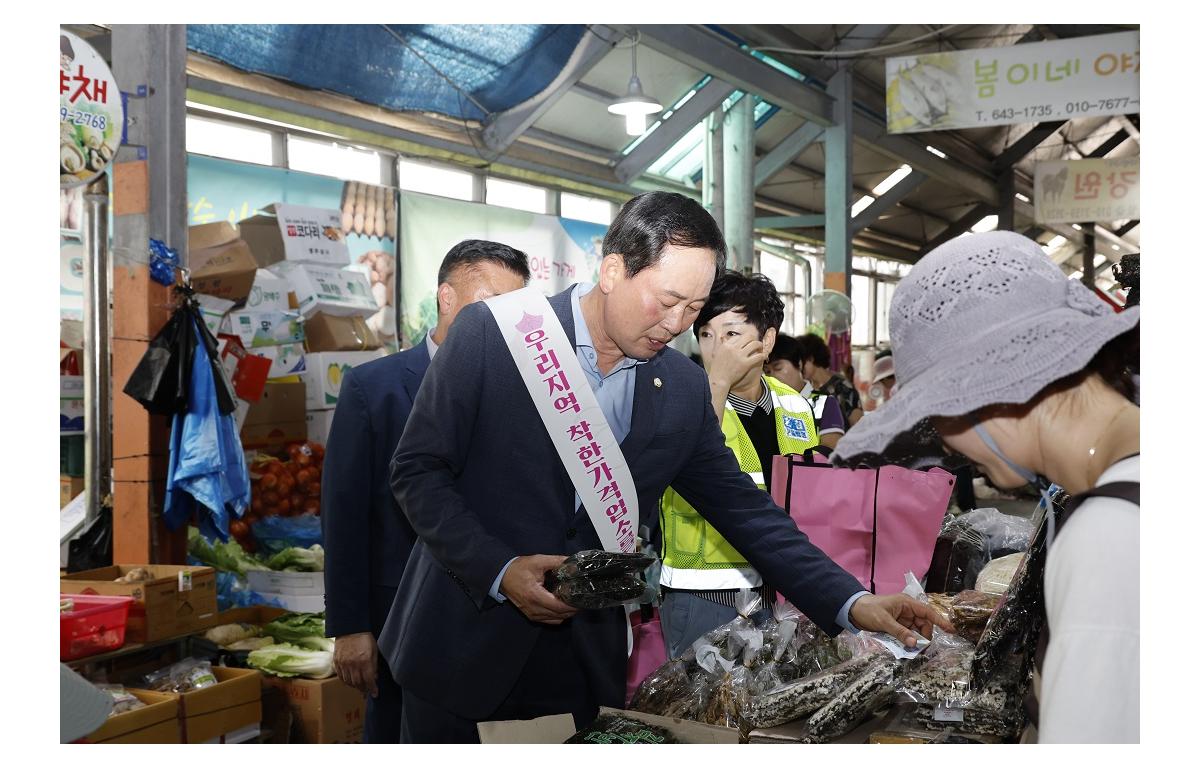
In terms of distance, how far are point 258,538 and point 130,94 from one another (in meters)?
2.34

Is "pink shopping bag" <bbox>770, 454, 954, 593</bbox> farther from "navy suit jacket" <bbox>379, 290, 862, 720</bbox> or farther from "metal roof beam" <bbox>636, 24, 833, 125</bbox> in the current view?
"metal roof beam" <bbox>636, 24, 833, 125</bbox>

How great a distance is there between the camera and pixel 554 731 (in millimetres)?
1795

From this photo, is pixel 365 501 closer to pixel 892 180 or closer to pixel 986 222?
pixel 892 180

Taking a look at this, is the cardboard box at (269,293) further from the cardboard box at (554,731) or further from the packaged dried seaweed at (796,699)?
the packaged dried seaweed at (796,699)

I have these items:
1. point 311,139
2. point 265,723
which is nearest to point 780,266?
point 311,139

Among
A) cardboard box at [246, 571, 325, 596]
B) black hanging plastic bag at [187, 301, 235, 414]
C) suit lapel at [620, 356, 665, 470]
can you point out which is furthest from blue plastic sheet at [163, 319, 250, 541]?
suit lapel at [620, 356, 665, 470]

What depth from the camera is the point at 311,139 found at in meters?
7.64

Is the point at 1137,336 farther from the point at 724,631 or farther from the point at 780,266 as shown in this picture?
the point at 780,266

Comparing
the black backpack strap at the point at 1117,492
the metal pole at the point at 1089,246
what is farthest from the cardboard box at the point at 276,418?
Answer: the metal pole at the point at 1089,246

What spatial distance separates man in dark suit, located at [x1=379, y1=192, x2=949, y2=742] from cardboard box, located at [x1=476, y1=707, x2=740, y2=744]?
19 centimetres

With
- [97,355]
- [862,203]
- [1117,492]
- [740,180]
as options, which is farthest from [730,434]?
[862,203]

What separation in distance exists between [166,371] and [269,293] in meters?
2.10

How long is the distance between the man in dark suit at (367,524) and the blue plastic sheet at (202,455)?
5.25 ft

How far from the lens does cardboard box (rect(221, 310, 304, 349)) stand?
5.66 meters
